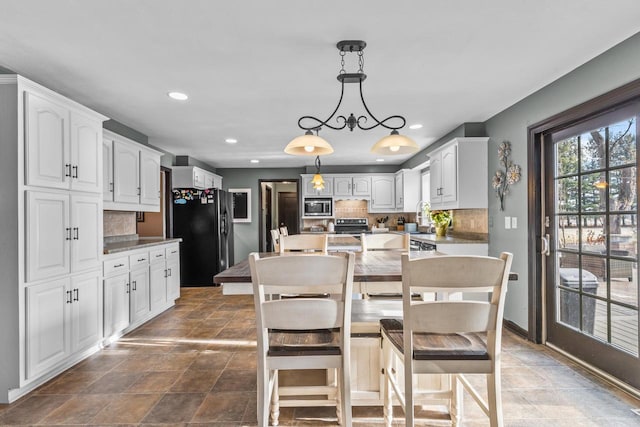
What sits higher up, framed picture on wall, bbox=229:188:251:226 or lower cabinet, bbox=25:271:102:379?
framed picture on wall, bbox=229:188:251:226

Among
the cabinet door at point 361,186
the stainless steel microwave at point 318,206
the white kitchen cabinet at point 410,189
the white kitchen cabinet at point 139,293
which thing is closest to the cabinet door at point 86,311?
the white kitchen cabinet at point 139,293

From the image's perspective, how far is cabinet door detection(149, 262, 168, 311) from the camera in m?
4.31

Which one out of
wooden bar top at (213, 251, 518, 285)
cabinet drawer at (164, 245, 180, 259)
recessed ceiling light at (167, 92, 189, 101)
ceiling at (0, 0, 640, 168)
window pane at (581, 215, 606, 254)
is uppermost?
ceiling at (0, 0, 640, 168)

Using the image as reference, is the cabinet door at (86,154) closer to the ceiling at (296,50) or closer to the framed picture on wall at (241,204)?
the ceiling at (296,50)

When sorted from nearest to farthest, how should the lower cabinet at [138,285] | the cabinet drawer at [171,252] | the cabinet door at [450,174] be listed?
the lower cabinet at [138,285]
the cabinet door at [450,174]
the cabinet drawer at [171,252]

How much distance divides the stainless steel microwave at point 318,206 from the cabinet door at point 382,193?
871mm

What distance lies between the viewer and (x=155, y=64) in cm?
266

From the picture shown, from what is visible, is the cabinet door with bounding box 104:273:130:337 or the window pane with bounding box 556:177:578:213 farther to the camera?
the cabinet door with bounding box 104:273:130:337

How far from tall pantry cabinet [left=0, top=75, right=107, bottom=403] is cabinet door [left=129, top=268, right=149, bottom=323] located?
685 millimetres

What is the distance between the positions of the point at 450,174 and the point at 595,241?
1945mm

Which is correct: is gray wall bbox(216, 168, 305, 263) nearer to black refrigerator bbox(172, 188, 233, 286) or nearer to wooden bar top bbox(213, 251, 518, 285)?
black refrigerator bbox(172, 188, 233, 286)

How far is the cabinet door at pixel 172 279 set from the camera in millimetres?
4763

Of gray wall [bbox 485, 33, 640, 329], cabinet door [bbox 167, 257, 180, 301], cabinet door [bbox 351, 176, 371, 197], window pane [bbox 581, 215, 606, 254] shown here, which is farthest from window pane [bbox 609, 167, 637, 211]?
cabinet door [bbox 351, 176, 371, 197]

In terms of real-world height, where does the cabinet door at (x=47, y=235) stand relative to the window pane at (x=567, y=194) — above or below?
below
